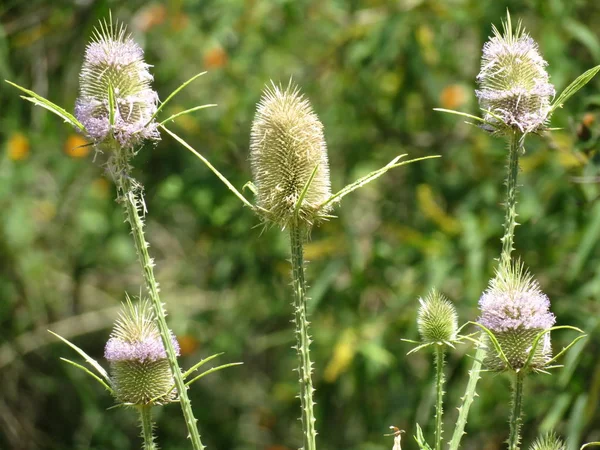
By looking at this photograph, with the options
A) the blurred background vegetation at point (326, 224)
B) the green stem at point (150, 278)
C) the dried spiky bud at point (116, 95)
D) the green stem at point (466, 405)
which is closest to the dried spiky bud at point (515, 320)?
the green stem at point (466, 405)

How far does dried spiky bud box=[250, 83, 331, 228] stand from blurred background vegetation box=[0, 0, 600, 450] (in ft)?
5.75

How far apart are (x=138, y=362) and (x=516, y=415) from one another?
698 mm

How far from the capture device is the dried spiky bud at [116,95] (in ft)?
5.30

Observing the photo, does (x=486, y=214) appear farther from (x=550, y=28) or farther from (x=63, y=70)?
(x=63, y=70)

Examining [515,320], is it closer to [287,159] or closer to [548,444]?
[548,444]

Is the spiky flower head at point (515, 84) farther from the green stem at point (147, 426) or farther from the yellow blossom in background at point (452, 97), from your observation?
the yellow blossom in background at point (452, 97)

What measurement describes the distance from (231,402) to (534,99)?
5.14 m

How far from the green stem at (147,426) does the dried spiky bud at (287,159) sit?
433 millimetres

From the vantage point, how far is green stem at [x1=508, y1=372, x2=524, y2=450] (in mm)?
1521

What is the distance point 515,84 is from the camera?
66.0 inches

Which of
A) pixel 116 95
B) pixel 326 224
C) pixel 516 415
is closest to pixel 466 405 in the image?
pixel 516 415

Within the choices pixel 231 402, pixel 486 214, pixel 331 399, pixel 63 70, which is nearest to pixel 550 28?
pixel 486 214

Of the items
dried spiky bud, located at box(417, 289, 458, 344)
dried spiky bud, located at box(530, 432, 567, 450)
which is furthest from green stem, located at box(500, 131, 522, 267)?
dried spiky bud, located at box(530, 432, 567, 450)

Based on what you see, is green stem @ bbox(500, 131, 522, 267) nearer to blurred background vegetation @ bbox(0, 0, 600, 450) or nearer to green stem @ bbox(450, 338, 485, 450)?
green stem @ bbox(450, 338, 485, 450)
